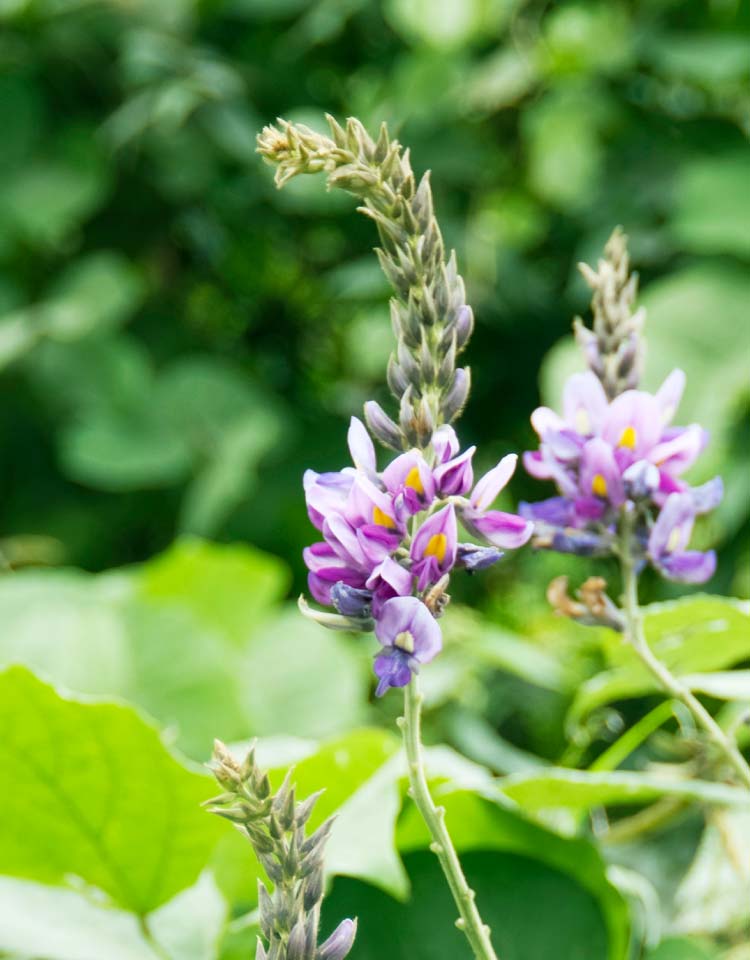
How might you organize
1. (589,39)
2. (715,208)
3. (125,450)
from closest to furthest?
(715,208) < (589,39) < (125,450)

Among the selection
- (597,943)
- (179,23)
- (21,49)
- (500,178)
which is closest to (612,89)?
(500,178)

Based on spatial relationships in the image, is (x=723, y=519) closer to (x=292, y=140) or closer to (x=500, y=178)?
(x=500, y=178)

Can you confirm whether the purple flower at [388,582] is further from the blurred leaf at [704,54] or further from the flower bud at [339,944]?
the blurred leaf at [704,54]

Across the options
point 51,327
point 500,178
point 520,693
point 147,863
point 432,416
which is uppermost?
point 432,416

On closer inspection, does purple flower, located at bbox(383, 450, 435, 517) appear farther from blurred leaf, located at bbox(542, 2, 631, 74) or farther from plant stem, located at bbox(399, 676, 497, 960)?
blurred leaf, located at bbox(542, 2, 631, 74)

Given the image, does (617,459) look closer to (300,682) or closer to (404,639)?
(404,639)

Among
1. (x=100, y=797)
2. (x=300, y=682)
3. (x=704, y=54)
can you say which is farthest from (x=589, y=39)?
(x=100, y=797)
